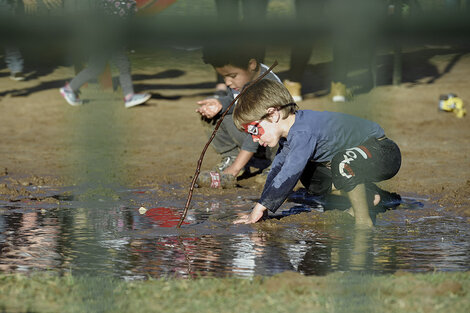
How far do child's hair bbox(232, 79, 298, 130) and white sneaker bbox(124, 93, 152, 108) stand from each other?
5.08 metres

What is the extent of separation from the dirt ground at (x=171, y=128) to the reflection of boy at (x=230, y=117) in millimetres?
213

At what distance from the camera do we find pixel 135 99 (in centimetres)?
896

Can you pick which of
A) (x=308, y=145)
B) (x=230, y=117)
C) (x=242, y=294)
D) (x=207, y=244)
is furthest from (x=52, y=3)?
(x=230, y=117)

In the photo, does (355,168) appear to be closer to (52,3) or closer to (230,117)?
(230,117)

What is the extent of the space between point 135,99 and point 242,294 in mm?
6696

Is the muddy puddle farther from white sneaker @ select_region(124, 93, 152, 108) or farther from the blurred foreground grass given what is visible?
white sneaker @ select_region(124, 93, 152, 108)

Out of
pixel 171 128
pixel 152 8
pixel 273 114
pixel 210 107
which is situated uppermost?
pixel 152 8

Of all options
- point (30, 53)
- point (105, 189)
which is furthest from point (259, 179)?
point (30, 53)

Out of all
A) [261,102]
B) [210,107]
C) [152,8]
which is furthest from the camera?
[210,107]

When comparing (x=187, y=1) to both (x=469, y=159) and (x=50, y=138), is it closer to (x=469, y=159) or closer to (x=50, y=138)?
(x=469, y=159)

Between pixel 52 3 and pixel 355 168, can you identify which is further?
pixel 355 168

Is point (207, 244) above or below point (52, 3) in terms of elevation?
below

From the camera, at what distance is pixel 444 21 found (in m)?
1.59

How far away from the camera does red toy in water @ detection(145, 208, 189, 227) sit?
4.13 m
